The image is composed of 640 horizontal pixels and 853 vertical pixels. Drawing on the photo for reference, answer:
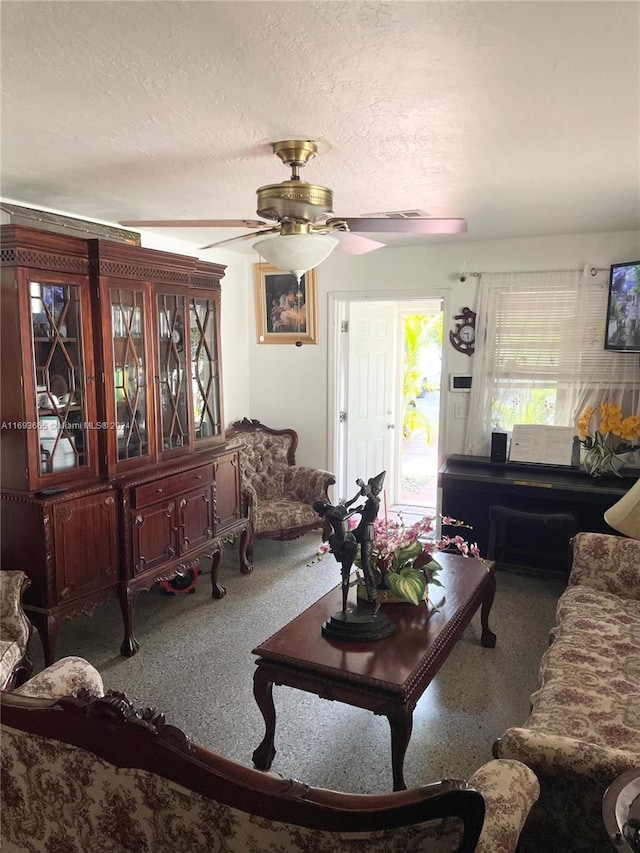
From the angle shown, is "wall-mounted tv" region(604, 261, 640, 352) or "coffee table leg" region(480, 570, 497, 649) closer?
"coffee table leg" region(480, 570, 497, 649)

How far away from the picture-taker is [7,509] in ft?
9.61

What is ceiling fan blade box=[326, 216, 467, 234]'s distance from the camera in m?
2.30

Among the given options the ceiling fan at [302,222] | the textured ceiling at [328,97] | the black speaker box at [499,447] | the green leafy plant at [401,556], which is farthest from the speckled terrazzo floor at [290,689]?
the textured ceiling at [328,97]

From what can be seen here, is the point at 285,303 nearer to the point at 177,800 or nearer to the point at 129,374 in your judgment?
the point at 129,374

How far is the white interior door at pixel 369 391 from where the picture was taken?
5457 mm

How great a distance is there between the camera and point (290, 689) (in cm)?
302

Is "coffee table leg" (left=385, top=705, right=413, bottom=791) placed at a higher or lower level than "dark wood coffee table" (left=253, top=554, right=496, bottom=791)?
lower

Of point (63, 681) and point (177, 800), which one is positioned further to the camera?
point (63, 681)

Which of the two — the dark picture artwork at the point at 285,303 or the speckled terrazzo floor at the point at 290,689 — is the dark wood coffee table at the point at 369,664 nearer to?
the speckled terrazzo floor at the point at 290,689

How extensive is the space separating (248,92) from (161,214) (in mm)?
2058

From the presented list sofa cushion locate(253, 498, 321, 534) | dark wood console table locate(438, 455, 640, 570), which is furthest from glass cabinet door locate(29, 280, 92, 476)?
dark wood console table locate(438, 455, 640, 570)

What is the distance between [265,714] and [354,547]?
733 mm

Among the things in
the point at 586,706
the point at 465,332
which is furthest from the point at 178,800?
the point at 465,332

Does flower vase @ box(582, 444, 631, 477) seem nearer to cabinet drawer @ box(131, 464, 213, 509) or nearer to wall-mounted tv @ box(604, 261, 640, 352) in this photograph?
wall-mounted tv @ box(604, 261, 640, 352)
